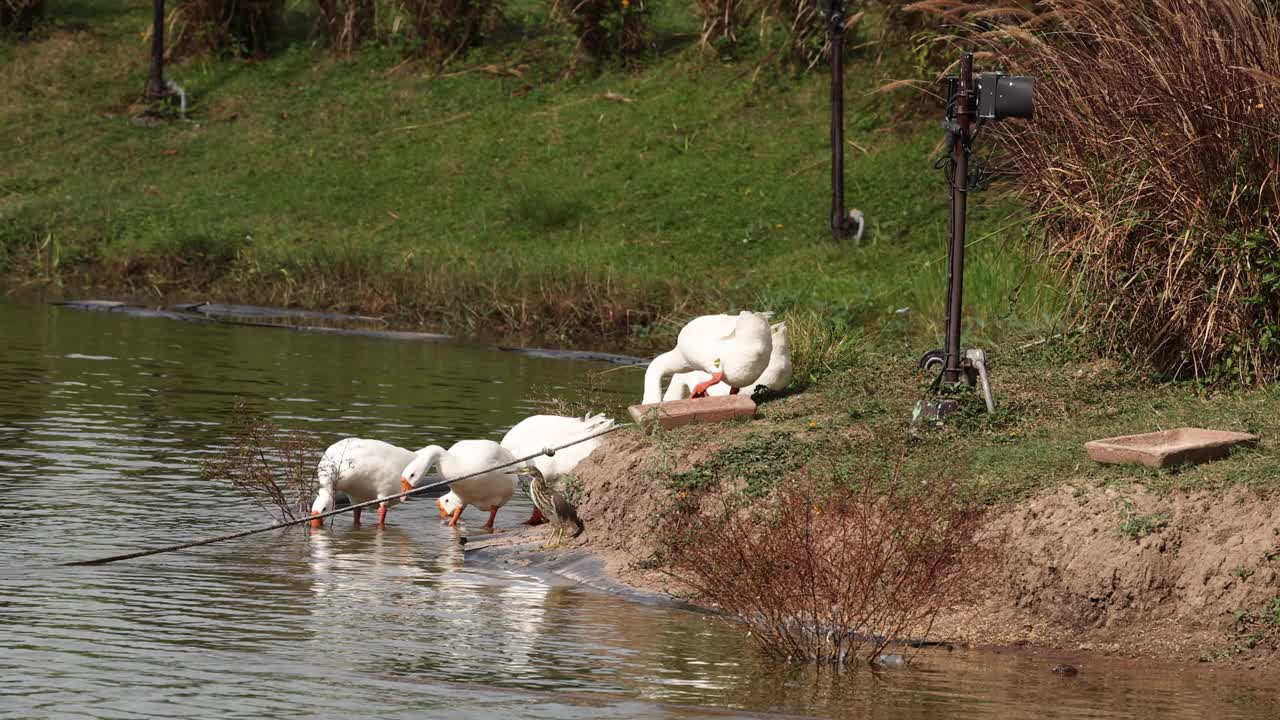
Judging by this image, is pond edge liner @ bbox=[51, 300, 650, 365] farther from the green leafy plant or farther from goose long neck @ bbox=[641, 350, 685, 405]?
the green leafy plant

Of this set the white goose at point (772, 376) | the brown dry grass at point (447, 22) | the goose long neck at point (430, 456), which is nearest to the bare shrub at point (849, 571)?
the goose long neck at point (430, 456)

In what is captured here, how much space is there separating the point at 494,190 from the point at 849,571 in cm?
2325

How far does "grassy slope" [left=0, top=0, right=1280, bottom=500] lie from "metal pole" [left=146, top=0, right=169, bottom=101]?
0.80 m

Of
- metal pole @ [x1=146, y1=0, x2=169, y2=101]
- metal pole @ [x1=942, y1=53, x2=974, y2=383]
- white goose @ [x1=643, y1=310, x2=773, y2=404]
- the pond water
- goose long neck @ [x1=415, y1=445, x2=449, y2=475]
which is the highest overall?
metal pole @ [x1=146, y1=0, x2=169, y2=101]

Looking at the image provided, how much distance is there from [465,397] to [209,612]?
998cm

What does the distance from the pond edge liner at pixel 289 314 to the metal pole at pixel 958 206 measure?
11187mm

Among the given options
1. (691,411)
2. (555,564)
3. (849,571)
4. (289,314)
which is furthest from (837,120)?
(849,571)

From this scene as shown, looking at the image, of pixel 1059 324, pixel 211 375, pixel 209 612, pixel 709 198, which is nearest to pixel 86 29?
pixel 709 198

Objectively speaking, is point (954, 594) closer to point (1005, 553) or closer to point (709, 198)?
point (1005, 553)

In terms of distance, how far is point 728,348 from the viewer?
1352cm

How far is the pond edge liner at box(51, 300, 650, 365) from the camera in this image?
80.5ft

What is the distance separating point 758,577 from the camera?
9.61 meters

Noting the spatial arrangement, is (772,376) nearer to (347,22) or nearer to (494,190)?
(494,190)

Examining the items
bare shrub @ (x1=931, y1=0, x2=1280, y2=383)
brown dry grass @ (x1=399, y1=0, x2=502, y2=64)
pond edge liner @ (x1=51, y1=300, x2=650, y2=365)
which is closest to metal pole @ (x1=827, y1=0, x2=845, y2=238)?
pond edge liner @ (x1=51, y1=300, x2=650, y2=365)
